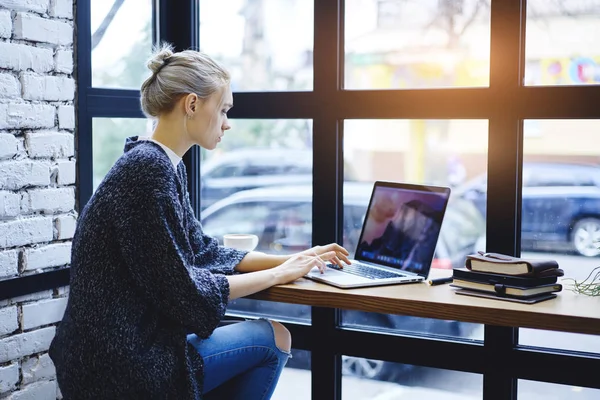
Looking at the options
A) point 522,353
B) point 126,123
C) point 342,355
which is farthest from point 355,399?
point 126,123

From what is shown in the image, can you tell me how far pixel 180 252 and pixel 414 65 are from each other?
1128 mm

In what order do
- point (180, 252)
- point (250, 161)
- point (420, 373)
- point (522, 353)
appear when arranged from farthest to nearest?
point (250, 161)
point (420, 373)
point (522, 353)
point (180, 252)

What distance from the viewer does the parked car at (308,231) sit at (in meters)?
2.54

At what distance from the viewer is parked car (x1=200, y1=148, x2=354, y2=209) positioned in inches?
109

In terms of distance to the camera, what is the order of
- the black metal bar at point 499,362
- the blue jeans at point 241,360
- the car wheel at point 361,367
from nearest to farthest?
the blue jeans at point 241,360
the black metal bar at point 499,362
the car wheel at point 361,367

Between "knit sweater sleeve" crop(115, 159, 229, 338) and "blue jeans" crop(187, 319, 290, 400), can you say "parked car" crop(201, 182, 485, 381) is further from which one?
"knit sweater sleeve" crop(115, 159, 229, 338)

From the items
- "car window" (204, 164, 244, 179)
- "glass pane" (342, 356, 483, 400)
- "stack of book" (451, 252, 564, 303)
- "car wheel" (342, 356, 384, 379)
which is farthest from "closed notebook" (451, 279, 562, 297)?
"car window" (204, 164, 244, 179)

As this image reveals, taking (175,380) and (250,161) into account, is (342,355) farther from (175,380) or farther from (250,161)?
(175,380)

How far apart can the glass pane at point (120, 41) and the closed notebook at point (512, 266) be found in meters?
1.40

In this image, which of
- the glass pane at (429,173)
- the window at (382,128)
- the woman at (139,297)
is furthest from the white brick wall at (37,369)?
the glass pane at (429,173)

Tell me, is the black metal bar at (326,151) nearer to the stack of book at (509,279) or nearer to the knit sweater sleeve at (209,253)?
the knit sweater sleeve at (209,253)

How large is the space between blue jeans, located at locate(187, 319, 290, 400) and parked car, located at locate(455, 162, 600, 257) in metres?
0.89

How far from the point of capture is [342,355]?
8.96 ft

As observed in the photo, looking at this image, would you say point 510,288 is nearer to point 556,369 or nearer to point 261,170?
point 556,369
